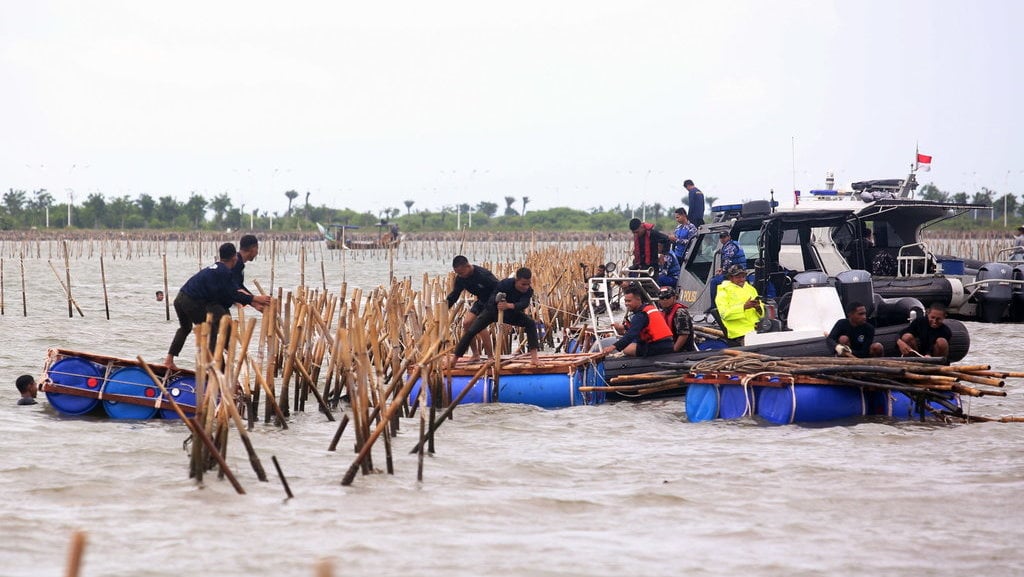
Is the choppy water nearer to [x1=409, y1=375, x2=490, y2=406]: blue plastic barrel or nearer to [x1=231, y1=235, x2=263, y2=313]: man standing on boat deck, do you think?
[x1=409, y1=375, x2=490, y2=406]: blue plastic barrel

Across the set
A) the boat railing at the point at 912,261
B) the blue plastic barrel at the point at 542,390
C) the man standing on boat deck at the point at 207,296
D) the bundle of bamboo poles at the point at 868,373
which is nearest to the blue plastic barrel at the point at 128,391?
the man standing on boat deck at the point at 207,296

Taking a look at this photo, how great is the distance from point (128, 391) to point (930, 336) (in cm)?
725

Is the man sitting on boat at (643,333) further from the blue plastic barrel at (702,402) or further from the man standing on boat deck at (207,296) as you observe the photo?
the man standing on boat deck at (207,296)

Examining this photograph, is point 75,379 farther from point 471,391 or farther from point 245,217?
point 245,217

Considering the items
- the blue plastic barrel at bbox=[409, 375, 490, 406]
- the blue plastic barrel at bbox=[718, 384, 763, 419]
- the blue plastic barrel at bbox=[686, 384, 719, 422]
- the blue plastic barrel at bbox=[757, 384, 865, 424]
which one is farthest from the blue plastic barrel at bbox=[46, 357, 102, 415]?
the blue plastic barrel at bbox=[757, 384, 865, 424]

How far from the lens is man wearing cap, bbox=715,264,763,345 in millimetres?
11359

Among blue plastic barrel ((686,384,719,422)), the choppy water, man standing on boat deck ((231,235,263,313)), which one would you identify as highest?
man standing on boat deck ((231,235,263,313))

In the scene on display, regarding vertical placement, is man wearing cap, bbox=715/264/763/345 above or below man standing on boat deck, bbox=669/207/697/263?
below

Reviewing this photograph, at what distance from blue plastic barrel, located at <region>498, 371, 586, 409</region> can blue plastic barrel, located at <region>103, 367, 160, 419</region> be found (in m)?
3.18

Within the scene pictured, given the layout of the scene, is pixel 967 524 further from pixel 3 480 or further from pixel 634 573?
pixel 3 480

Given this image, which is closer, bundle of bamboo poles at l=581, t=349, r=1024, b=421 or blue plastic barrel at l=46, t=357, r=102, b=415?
bundle of bamboo poles at l=581, t=349, r=1024, b=421

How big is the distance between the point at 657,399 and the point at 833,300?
206 cm

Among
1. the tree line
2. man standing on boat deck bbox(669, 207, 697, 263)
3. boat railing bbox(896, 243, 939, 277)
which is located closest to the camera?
boat railing bbox(896, 243, 939, 277)

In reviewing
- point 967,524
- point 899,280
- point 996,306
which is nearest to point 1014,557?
point 967,524
